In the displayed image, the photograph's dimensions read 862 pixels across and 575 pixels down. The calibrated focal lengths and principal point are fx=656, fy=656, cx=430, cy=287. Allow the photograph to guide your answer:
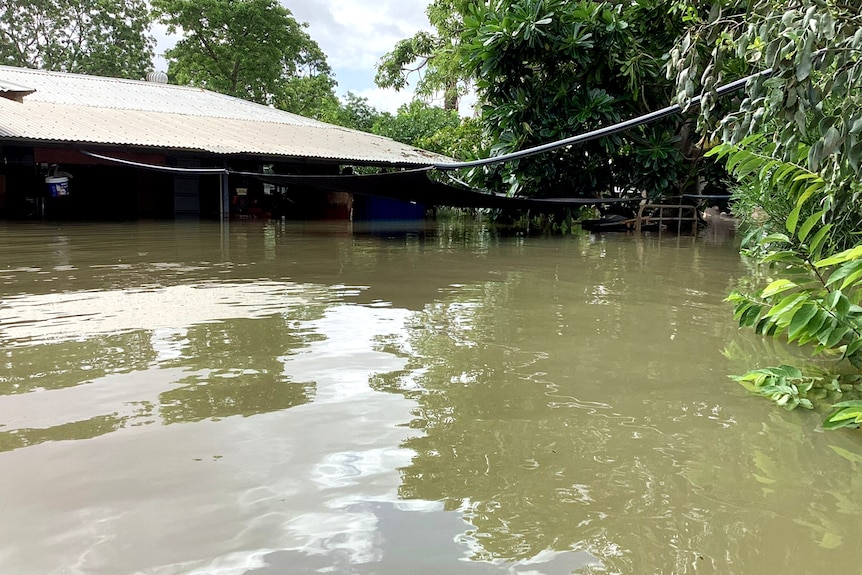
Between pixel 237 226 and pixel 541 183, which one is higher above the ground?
pixel 541 183

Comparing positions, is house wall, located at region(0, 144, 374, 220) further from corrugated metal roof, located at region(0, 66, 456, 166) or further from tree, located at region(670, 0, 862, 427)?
tree, located at region(670, 0, 862, 427)

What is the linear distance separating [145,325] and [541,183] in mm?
6159

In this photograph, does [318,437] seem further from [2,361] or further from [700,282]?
[700,282]

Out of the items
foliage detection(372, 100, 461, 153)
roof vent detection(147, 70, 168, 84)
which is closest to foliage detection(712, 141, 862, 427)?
foliage detection(372, 100, 461, 153)

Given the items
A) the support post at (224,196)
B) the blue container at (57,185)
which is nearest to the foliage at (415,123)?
the support post at (224,196)

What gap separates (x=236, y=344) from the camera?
259 centimetres

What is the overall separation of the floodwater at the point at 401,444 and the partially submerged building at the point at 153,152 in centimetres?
554

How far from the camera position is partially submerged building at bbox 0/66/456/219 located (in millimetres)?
8902

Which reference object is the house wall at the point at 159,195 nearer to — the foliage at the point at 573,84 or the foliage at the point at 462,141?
the foliage at the point at 462,141

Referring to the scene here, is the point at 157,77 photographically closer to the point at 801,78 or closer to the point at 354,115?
the point at 354,115

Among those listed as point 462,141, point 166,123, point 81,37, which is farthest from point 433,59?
point 81,37

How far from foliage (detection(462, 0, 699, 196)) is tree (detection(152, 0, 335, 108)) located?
38.7ft

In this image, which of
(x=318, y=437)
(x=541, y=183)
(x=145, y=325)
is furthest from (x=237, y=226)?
(x=318, y=437)

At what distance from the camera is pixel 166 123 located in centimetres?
1055
